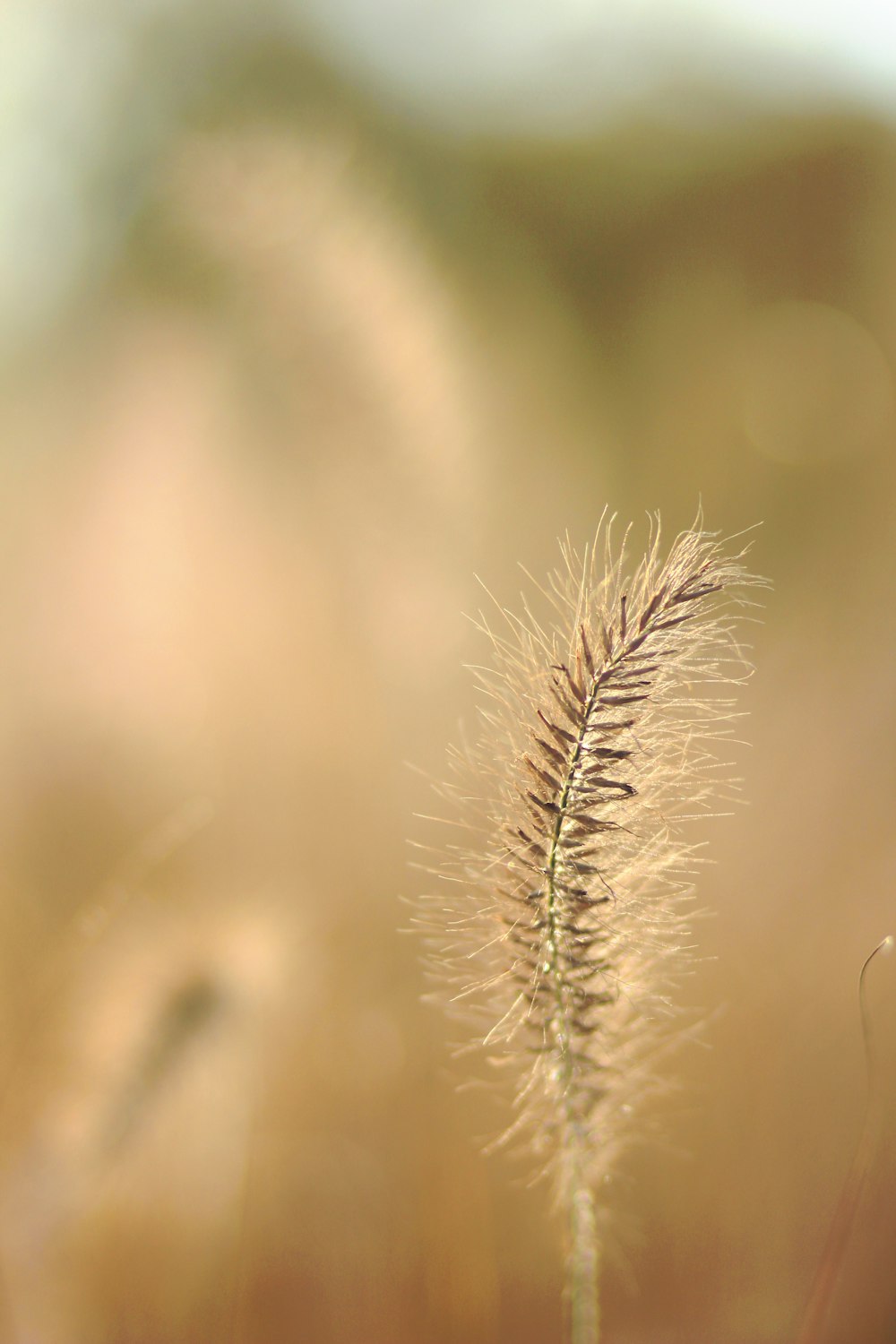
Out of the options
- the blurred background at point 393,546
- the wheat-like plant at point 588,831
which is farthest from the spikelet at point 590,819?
the blurred background at point 393,546

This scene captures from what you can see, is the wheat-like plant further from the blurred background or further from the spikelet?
the blurred background

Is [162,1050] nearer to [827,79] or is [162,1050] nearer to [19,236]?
[19,236]

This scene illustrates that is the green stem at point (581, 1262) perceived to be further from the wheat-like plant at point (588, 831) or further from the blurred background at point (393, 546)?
the blurred background at point (393, 546)

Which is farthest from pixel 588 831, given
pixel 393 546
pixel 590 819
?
pixel 393 546

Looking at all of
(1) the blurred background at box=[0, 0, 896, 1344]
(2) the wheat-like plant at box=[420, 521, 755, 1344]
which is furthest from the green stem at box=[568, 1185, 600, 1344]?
(1) the blurred background at box=[0, 0, 896, 1344]

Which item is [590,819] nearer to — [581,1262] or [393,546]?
[581,1262]

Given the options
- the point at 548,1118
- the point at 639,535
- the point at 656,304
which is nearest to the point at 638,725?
the point at 548,1118

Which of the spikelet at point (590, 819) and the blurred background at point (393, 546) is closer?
the spikelet at point (590, 819)

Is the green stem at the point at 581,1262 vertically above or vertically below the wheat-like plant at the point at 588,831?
below
